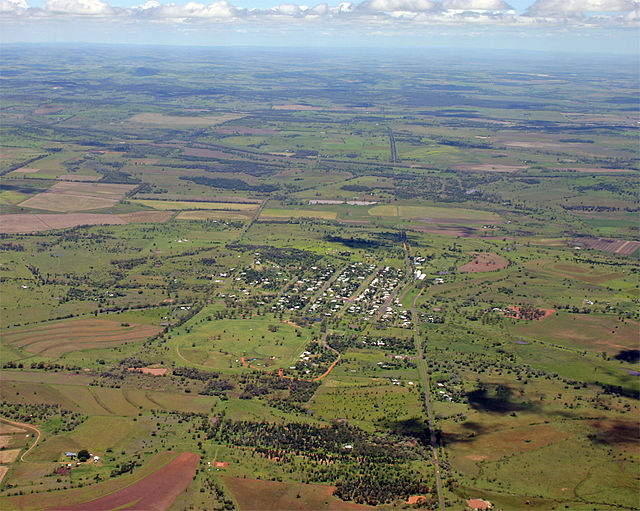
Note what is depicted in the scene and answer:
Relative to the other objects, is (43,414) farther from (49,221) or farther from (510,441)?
(49,221)

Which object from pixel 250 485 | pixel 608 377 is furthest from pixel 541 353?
pixel 250 485

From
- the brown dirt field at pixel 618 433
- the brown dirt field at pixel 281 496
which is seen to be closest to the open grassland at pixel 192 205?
the brown dirt field at pixel 618 433

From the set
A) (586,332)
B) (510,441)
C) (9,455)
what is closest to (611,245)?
(586,332)

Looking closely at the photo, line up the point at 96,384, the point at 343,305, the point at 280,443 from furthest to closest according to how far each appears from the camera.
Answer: the point at 343,305 → the point at 96,384 → the point at 280,443

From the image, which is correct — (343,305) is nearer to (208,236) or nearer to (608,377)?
(608,377)

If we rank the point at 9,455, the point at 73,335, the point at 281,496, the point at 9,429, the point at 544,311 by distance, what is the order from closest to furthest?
1. the point at 281,496
2. the point at 9,455
3. the point at 9,429
4. the point at 73,335
5. the point at 544,311

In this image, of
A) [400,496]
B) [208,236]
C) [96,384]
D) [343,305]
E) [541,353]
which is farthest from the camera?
[208,236]

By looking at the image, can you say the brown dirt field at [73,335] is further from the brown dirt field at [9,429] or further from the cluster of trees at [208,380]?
the brown dirt field at [9,429]
